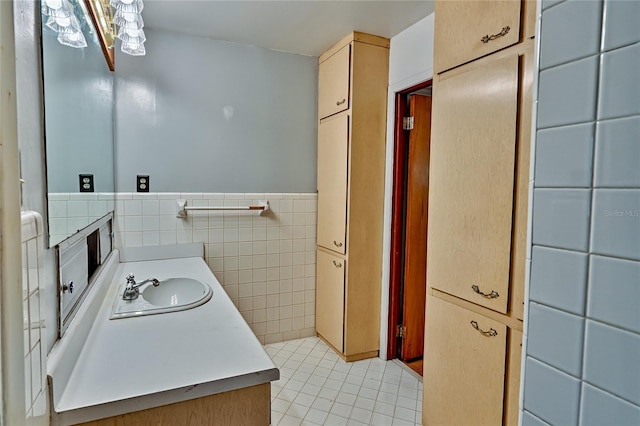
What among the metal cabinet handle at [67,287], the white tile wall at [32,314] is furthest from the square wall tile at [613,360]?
the metal cabinet handle at [67,287]

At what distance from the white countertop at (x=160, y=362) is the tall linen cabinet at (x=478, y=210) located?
0.91 meters

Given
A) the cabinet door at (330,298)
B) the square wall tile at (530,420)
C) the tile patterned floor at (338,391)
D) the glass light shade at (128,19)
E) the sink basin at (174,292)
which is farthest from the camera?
the cabinet door at (330,298)

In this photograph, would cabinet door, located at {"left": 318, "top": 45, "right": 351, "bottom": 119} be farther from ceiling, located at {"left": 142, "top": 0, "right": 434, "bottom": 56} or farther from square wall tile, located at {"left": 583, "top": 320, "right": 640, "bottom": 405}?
square wall tile, located at {"left": 583, "top": 320, "right": 640, "bottom": 405}

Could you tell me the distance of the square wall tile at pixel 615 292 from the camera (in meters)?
0.39

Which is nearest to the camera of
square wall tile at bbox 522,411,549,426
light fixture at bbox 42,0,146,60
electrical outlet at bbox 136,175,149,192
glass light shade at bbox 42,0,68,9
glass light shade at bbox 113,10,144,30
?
square wall tile at bbox 522,411,549,426

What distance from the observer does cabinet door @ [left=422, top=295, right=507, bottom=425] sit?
1.39m

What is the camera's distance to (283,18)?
2.23m

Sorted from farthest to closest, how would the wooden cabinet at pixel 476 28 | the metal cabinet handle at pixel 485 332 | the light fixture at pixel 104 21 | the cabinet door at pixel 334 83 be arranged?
the cabinet door at pixel 334 83, the metal cabinet handle at pixel 485 332, the wooden cabinet at pixel 476 28, the light fixture at pixel 104 21

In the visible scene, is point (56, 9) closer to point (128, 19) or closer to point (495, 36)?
point (128, 19)

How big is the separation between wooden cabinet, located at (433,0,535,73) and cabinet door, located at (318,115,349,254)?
0.93 metres

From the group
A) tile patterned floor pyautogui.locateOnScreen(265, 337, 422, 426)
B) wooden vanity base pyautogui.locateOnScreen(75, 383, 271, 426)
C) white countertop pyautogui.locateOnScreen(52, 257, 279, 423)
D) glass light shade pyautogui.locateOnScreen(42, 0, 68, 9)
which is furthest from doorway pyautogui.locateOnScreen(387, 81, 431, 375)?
glass light shade pyautogui.locateOnScreen(42, 0, 68, 9)

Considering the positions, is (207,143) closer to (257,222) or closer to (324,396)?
(257,222)

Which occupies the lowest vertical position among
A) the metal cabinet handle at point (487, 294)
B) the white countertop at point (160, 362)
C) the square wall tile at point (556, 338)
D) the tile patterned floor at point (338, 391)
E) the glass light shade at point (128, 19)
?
the tile patterned floor at point (338, 391)

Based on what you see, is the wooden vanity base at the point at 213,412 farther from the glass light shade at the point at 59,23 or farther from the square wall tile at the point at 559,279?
the glass light shade at the point at 59,23
